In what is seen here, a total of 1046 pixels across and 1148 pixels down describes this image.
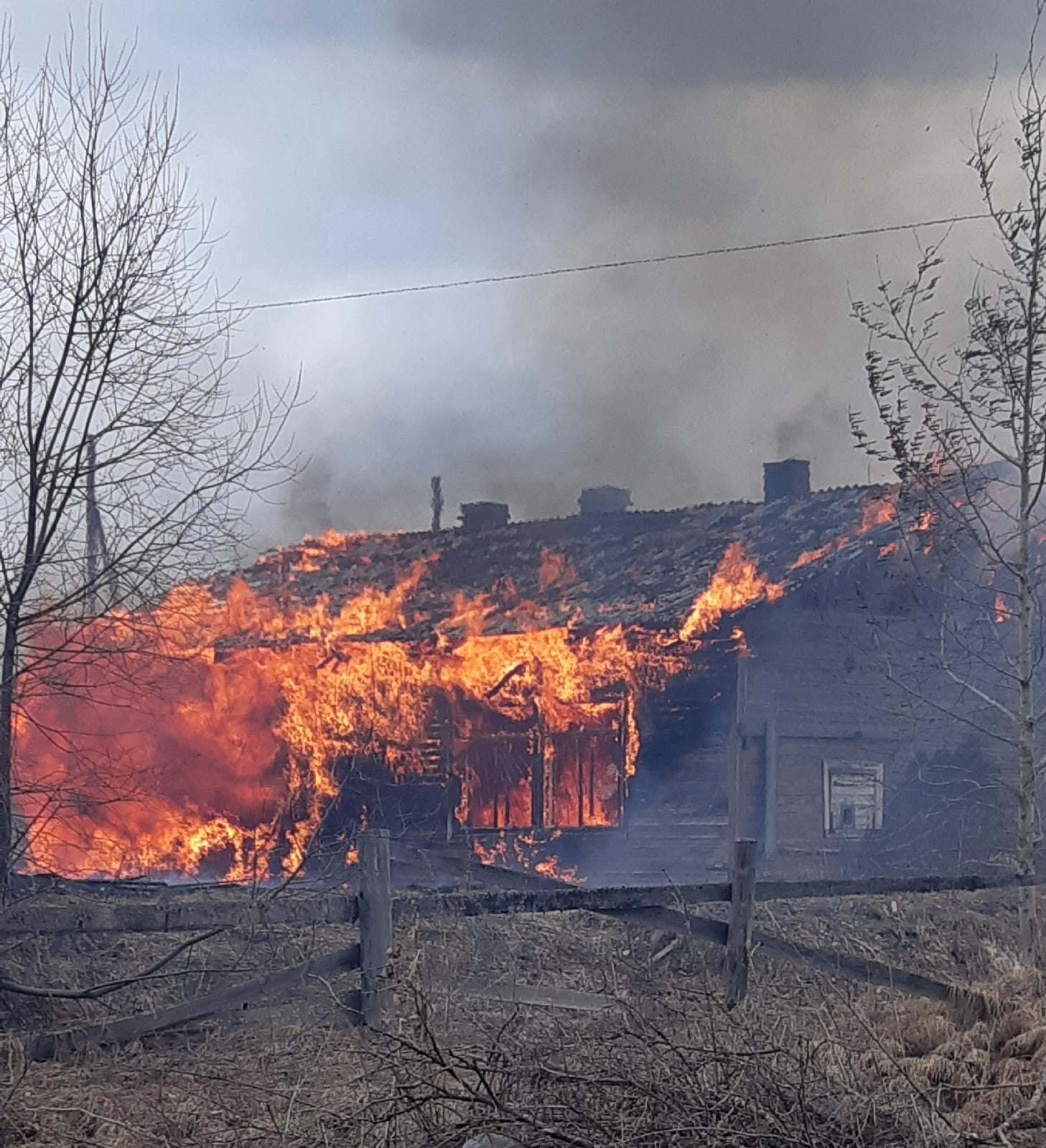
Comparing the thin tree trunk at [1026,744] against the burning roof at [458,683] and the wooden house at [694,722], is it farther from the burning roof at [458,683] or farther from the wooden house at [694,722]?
the burning roof at [458,683]

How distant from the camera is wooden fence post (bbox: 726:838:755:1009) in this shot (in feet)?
29.2

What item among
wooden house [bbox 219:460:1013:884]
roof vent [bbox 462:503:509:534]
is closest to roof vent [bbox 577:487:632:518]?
roof vent [bbox 462:503:509:534]

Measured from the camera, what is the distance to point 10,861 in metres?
10.0

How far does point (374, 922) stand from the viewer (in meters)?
8.11

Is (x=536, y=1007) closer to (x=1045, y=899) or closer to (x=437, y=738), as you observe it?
(x=1045, y=899)

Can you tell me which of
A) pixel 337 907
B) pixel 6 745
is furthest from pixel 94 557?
pixel 337 907

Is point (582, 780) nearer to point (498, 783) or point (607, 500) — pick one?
point (498, 783)

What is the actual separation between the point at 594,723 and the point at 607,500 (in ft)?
27.1

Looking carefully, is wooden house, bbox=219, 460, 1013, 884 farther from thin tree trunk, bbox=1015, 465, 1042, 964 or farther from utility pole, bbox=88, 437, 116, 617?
A: utility pole, bbox=88, 437, 116, 617

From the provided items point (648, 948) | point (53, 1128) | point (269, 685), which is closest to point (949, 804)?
point (648, 948)

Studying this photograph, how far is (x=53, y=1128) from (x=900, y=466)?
769cm

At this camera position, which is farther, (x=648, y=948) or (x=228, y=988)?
(x=648, y=948)

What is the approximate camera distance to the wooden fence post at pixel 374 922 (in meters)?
7.98

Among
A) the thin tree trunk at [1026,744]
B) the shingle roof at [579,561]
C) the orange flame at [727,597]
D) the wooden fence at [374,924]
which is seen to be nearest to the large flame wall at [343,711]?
Result: the orange flame at [727,597]
